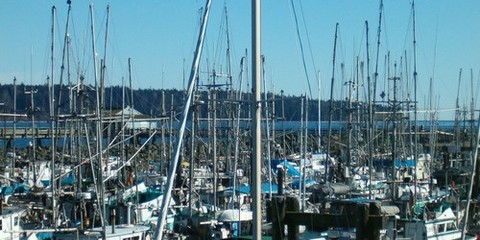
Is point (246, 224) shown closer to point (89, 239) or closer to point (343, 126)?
point (89, 239)

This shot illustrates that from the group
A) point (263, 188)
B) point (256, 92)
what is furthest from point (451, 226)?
point (256, 92)

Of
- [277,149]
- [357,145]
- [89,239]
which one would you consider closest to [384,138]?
[357,145]

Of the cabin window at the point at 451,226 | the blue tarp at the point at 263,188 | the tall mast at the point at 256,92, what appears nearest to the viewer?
the tall mast at the point at 256,92

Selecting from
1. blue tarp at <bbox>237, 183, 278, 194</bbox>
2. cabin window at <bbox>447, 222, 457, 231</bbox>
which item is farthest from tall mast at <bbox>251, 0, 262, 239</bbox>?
blue tarp at <bbox>237, 183, 278, 194</bbox>

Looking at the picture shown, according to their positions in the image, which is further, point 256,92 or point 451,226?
point 451,226

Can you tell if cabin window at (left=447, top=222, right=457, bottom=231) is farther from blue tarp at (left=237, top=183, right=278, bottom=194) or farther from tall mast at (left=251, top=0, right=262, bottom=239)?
tall mast at (left=251, top=0, right=262, bottom=239)

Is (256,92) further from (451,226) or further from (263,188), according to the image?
(263,188)

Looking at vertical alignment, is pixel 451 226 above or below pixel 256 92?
below

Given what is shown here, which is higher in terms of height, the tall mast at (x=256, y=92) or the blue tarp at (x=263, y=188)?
the tall mast at (x=256, y=92)

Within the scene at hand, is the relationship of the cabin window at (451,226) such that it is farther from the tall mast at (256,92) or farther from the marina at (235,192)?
the tall mast at (256,92)

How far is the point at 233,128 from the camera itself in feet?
119

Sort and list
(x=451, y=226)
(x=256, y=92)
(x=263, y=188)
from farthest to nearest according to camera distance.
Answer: (x=263, y=188) < (x=451, y=226) < (x=256, y=92)

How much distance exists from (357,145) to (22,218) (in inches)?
914

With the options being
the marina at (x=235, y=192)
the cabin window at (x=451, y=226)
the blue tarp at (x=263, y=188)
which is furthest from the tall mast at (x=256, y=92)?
the blue tarp at (x=263, y=188)
